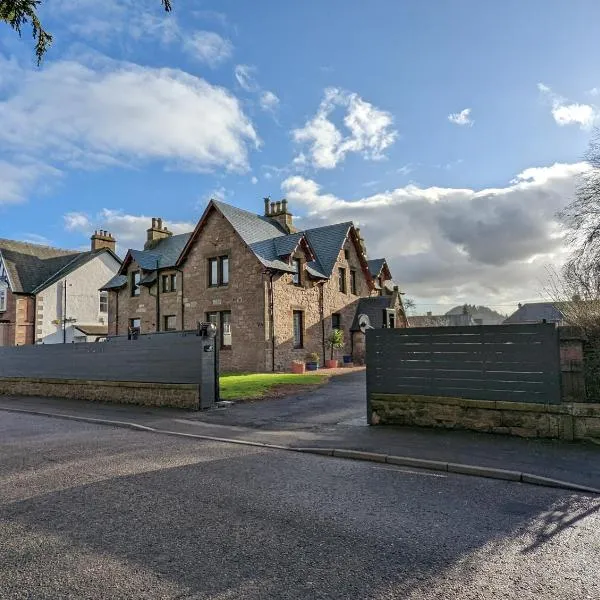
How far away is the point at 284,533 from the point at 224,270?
2452 cm

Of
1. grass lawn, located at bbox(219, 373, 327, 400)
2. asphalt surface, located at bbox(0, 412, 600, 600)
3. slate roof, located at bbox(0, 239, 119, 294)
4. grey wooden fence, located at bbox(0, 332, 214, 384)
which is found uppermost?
slate roof, located at bbox(0, 239, 119, 294)

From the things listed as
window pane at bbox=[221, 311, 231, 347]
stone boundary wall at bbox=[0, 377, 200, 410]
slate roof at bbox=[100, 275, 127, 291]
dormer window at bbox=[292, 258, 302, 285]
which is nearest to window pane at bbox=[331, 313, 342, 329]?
dormer window at bbox=[292, 258, 302, 285]

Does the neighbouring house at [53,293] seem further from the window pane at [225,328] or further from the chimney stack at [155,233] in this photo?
the window pane at [225,328]

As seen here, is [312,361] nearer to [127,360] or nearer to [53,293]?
[127,360]

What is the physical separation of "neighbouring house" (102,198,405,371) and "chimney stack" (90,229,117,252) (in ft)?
32.7

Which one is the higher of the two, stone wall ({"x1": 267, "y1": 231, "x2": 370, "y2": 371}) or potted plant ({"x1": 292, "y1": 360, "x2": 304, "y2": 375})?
stone wall ({"x1": 267, "y1": 231, "x2": 370, "y2": 371})

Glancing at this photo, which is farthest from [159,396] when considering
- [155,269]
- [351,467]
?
[155,269]

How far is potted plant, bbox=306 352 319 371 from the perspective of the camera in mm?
27641

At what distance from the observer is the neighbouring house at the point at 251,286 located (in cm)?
2669

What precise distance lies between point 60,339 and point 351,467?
38.5m

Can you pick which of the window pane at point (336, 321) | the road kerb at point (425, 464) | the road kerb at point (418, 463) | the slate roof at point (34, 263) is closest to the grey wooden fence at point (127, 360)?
the road kerb at point (425, 464)

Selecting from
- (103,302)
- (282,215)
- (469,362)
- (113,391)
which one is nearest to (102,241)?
(103,302)

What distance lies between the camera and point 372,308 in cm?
3372

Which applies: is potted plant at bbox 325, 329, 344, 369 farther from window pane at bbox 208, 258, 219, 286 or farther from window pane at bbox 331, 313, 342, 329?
window pane at bbox 208, 258, 219, 286
